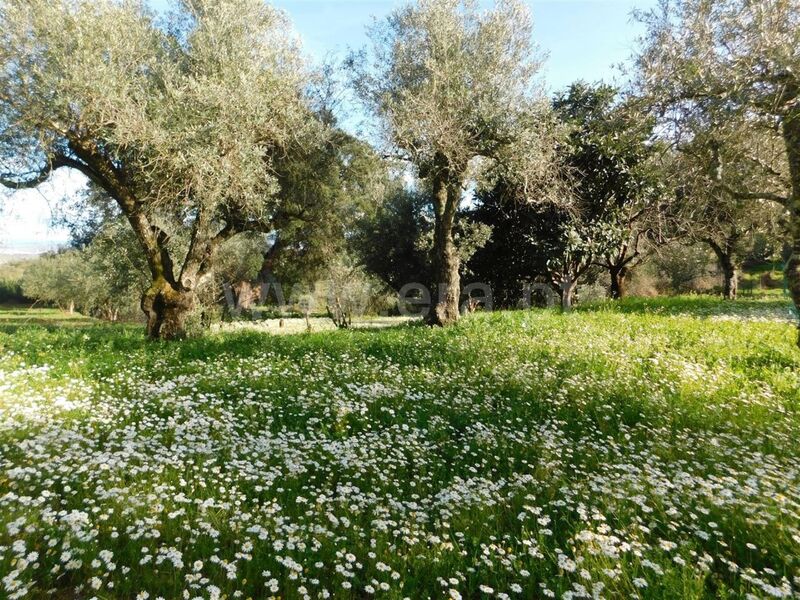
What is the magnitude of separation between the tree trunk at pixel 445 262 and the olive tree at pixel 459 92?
0.72 ft

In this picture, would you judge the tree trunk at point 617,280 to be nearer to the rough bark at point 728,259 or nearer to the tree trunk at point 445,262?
the rough bark at point 728,259

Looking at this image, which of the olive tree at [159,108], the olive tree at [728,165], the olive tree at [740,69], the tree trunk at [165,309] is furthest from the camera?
the tree trunk at [165,309]

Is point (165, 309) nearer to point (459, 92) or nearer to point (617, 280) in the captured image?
point (459, 92)

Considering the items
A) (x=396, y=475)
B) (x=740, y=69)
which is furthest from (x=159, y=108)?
(x=740, y=69)

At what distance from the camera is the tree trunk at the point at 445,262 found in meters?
17.0

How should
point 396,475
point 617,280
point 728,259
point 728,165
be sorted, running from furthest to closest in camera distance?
point 728,259 → point 617,280 → point 728,165 → point 396,475

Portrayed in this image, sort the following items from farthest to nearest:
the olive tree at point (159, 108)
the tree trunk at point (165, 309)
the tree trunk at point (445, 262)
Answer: the tree trunk at point (445, 262) → the tree trunk at point (165, 309) → the olive tree at point (159, 108)

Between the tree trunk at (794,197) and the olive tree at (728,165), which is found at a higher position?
the olive tree at (728,165)

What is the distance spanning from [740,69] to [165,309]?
14715 mm

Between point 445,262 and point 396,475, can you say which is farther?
point 445,262

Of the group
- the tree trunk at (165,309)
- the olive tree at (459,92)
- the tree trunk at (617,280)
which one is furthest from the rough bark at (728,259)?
the tree trunk at (165,309)

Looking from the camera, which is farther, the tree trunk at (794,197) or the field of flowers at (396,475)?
the tree trunk at (794,197)

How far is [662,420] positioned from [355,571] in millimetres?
5358

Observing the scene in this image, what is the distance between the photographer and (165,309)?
14.0 metres
